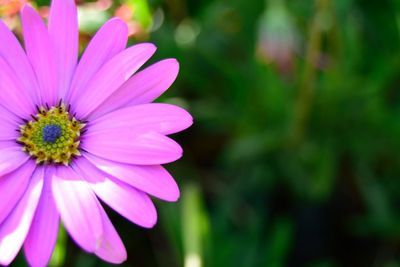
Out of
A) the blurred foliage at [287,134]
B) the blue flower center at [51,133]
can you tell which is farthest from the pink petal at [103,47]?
the blurred foliage at [287,134]

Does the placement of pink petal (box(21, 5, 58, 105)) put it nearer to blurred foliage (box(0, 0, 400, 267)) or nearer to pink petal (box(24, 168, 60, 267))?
pink petal (box(24, 168, 60, 267))

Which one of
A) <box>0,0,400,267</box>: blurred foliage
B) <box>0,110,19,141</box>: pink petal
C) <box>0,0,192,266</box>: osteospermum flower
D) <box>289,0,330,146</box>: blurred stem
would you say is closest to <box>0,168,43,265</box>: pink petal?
<box>0,0,192,266</box>: osteospermum flower

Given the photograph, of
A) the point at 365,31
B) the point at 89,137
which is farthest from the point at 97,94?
the point at 365,31

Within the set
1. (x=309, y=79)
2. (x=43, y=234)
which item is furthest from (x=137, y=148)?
(x=309, y=79)

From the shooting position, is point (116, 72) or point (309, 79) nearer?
point (116, 72)

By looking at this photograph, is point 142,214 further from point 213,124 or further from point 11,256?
point 213,124

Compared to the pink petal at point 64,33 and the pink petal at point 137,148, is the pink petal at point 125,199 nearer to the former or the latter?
the pink petal at point 137,148

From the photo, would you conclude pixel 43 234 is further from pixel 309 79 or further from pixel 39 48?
pixel 309 79
